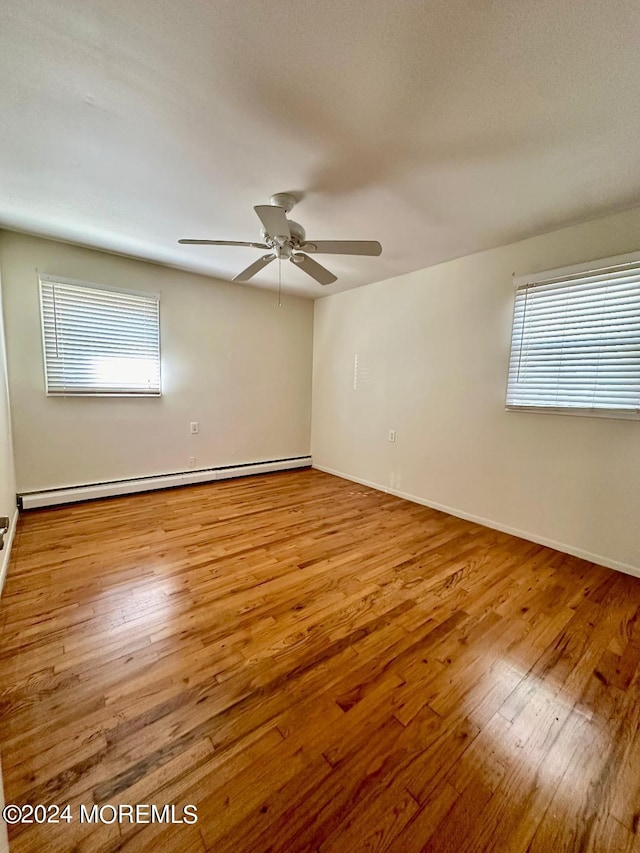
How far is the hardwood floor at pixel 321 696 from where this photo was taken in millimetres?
909

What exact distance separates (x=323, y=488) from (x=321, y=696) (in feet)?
8.50

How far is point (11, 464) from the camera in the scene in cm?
262

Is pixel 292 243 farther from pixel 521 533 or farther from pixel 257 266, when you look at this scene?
pixel 521 533

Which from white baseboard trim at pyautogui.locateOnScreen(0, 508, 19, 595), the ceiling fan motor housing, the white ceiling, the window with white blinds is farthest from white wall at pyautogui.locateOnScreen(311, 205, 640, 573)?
white baseboard trim at pyautogui.locateOnScreen(0, 508, 19, 595)

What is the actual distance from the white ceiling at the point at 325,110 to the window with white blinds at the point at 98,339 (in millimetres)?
741

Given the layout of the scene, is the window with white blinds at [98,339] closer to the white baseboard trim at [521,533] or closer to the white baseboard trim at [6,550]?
the white baseboard trim at [6,550]

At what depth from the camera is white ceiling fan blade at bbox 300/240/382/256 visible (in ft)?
6.53

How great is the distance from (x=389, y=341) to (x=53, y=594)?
343cm

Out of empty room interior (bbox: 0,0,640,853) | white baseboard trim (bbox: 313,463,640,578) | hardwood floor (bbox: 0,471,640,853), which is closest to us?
hardwood floor (bbox: 0,471,640,853)

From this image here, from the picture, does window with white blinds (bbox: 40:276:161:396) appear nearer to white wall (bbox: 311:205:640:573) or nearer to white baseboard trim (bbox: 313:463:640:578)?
white wall (bbox: 311:205:640:573)

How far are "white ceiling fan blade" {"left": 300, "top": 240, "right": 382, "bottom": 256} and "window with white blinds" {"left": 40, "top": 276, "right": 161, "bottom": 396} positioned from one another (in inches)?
83.2

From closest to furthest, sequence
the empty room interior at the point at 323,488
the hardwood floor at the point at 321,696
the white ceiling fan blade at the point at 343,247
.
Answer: the hardwood floor at the point at 321,696
the empty room interior at the point at 323,488
the white ceiling fan blade at the point at 343,247

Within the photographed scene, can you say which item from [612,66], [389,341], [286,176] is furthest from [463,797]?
[389,341]

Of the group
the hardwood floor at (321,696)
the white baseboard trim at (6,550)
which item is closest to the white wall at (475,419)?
the hardwood floor at (321,696)
